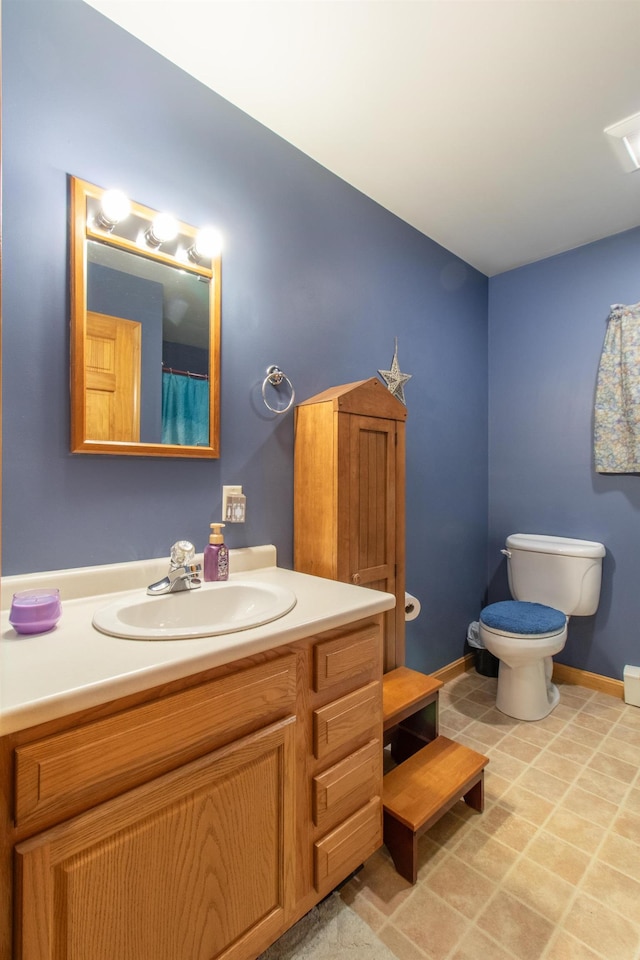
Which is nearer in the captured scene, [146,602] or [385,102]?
[146,602]

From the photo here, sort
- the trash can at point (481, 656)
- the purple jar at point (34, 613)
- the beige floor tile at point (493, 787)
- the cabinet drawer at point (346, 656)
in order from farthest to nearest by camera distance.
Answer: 1. the trash can at point (481, 656)
2. the beige floor tile at point (493, 787)
3. the cabinet drawer at point (346, 656)
4. the purple jar at point (34, 613)

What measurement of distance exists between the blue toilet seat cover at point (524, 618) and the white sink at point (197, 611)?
1.29m

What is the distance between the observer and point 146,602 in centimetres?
115

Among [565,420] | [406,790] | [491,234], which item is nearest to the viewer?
[406,790]

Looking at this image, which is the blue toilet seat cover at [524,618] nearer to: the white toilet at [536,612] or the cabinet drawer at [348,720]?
the white toilet at [536,612]

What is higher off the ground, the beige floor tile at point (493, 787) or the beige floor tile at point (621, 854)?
the beige floor tile at point (493, 787)

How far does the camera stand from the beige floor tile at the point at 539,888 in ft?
4.05

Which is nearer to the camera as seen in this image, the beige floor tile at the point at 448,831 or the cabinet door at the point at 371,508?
the beige floor tile at the point at 448,831

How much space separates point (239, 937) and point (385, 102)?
2.40 meters

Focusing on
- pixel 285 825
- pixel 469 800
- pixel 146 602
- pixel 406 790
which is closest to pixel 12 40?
pixel 146 602

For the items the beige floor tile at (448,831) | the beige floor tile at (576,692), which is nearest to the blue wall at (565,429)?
the beige floor tile at (576,692)

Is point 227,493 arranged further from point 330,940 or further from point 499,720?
point 499,720

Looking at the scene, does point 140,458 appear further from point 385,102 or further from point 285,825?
point 385,102

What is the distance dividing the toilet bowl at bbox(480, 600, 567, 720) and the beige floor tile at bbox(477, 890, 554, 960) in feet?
3.17
